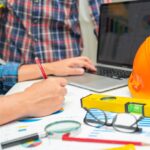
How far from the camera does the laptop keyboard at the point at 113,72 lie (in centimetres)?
121

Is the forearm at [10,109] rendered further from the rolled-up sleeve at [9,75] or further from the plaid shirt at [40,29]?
the plaid shirt at [40,29]

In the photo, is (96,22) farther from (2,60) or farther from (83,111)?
(83,111)

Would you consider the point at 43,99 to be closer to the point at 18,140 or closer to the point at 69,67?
the point at 18,140

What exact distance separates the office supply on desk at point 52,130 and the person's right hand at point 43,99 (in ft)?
0.34

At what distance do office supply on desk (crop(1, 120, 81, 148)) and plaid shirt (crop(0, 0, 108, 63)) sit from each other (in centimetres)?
102

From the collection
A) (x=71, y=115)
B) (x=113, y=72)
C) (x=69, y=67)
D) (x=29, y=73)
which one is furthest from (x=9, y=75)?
(x=71, y=115)

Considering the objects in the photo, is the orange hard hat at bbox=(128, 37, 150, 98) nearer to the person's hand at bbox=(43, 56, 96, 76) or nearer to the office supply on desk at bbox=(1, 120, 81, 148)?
the office supply on desk at bbox=(1, 120, 81, 148)

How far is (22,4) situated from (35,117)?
1010mm

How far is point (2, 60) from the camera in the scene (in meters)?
1.74

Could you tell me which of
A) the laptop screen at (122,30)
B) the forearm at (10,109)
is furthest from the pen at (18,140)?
the laptop screen at (122,30)

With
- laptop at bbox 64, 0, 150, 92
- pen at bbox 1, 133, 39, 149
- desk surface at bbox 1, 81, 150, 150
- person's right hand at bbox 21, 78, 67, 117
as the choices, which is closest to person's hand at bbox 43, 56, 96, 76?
laptop at bbox 64, 0, 150, 92

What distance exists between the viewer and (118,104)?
69 centimetres

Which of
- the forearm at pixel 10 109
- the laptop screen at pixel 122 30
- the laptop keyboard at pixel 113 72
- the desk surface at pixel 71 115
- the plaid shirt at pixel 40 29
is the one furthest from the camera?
the plaid shirt at pixel 40 29

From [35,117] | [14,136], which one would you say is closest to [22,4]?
[35,117]
